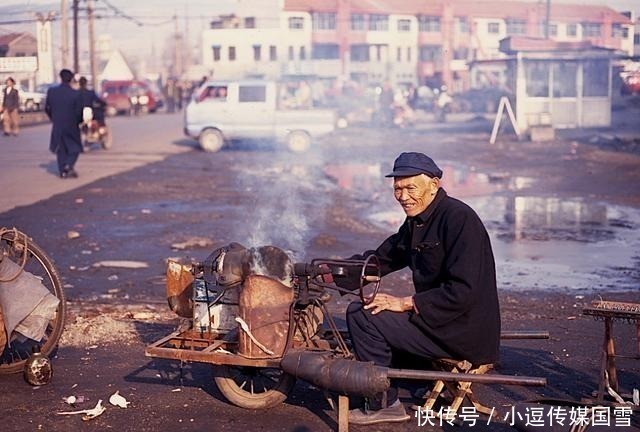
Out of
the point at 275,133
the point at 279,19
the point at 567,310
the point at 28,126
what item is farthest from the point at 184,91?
the point at 567,310

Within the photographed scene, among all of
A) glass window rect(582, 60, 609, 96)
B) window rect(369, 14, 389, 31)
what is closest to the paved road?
glass window rect(582, 60, 609, 96)

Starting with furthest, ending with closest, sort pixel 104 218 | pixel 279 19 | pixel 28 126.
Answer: pixel 279 19 → pixel 28 126 → pixel 104 218

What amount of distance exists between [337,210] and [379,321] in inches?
341

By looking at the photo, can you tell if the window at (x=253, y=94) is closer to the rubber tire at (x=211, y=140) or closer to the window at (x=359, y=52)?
the rubber tire at (x=211, y=140)

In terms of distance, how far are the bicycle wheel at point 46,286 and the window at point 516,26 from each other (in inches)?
1570

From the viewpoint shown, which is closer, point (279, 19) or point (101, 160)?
point (101, 160)

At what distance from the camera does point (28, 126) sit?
114 ft

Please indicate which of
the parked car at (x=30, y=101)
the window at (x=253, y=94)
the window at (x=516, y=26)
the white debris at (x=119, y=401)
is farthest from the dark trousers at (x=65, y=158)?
the window at (x=516, y=26)

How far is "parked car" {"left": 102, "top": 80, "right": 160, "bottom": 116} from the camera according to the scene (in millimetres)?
46750

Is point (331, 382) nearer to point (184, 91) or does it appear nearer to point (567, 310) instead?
point (567, 310)

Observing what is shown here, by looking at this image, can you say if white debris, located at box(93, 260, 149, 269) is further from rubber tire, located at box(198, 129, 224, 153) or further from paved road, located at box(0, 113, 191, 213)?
rubber tire, located at box(198, 129, 224, 153)

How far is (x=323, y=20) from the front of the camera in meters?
53.5

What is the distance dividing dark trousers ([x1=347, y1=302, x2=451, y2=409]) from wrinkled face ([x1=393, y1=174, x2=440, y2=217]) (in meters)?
0.57

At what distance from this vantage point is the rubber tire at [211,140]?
2438cm
